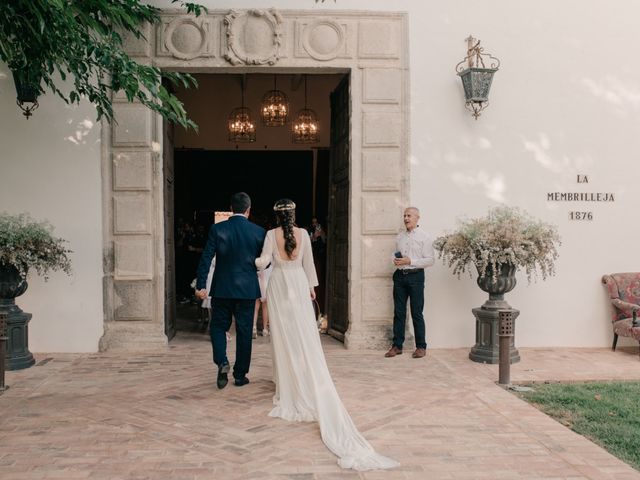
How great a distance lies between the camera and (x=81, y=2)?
21.0 ft

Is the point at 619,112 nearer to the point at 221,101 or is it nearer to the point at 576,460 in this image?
the point at 576,460

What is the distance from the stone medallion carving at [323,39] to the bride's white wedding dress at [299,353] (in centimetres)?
329

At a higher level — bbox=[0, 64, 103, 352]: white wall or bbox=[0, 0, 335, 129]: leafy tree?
bbox=[0, 0, 335, 129]: leafy tree

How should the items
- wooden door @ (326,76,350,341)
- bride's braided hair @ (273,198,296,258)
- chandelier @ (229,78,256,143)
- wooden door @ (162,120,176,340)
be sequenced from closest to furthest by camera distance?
bride's braided hair @ (273,198,296,258)
wooden door @ (162,120,176,340)
wooden door @ (326,76,350,341)
chandelier @ (229,78,256,143)

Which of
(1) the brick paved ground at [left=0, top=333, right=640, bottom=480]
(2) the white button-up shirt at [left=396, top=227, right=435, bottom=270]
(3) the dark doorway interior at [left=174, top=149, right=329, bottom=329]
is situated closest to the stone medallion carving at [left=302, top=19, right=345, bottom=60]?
(2) the white button-up shirt at [left=396, top=227, right=435, bottom=270]

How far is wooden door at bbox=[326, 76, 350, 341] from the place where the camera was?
8734mm

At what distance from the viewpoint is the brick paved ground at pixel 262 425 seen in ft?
14.0

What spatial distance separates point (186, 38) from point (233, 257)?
3487 millimetres

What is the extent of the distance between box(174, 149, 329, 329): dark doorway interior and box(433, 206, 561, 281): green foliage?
6702 mm

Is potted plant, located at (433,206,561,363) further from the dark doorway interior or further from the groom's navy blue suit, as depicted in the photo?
the dark doorway interior

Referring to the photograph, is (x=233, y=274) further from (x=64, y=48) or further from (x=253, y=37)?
(x=253, y=37)

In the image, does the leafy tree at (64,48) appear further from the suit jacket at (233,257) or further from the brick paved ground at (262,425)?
the brick paved ground at (262,425)

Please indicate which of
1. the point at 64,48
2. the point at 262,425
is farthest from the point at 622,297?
the point at 64,48

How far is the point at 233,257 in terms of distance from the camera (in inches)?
245
